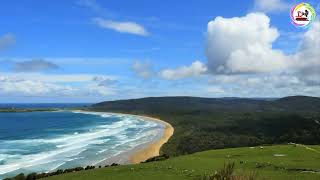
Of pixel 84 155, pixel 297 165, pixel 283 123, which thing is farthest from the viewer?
→ pixel 283 123

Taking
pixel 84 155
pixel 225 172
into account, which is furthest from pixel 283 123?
pixel 225 172

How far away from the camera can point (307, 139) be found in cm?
8519

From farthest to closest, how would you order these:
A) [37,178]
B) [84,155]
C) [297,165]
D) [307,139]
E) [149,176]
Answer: [307,139] → [84,155] → [37,178] → [297,165] → [149,176]

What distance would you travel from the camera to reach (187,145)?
8944cm

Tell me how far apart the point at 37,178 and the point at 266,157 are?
17212mm

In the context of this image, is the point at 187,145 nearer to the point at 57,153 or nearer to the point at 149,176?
the point at 57,153

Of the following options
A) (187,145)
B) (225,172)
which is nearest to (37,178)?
(225,172)

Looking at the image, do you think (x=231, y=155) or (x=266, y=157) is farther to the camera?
(x=231, y=155)

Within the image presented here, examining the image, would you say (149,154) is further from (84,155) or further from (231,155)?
(231,155)

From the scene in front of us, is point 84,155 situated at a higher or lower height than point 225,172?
lower

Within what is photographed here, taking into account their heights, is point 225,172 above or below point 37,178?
above

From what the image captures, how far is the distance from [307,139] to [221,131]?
30.9 metres

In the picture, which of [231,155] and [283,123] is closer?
[231,155]

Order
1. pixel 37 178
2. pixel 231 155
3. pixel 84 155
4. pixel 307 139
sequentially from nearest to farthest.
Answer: pixel 37 178 → pixel 231 155 → pixel 84 155 → pixel 307 139
